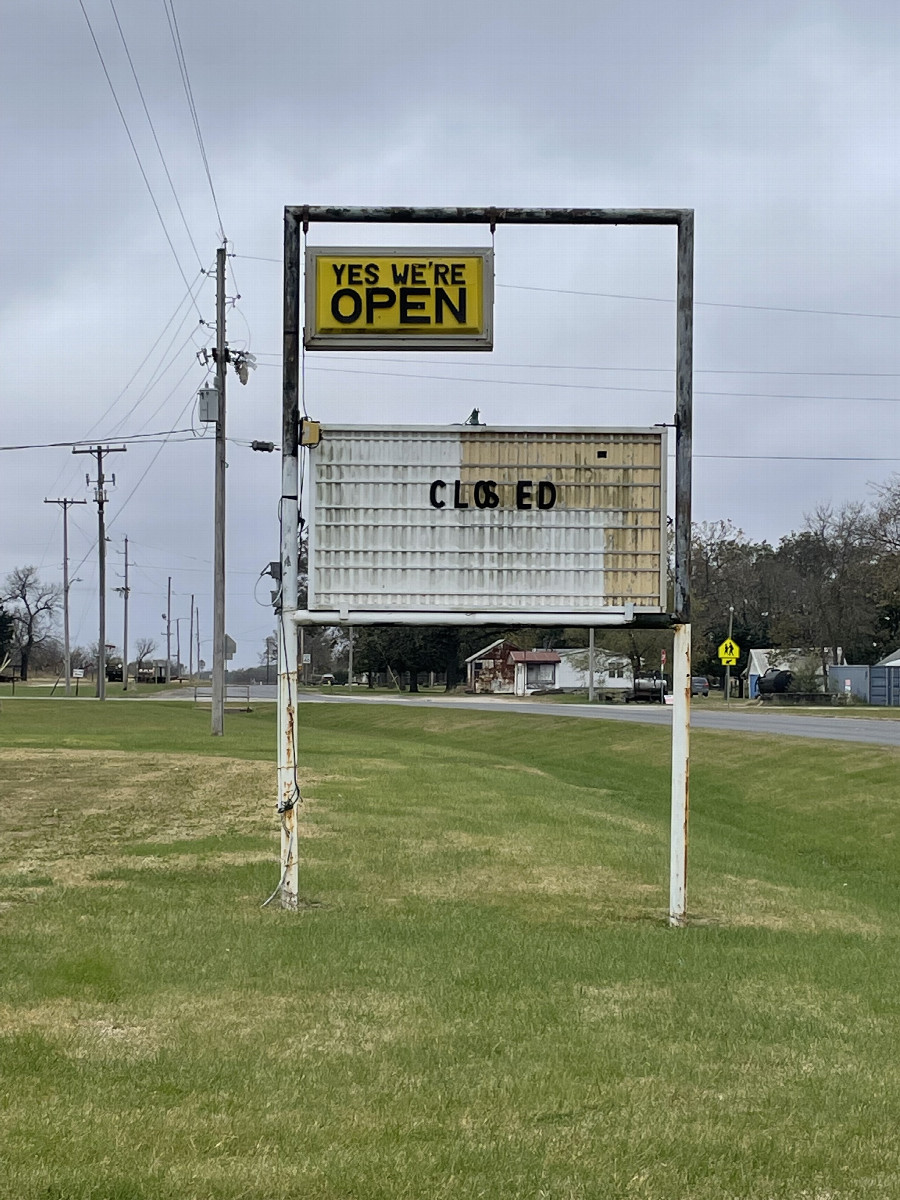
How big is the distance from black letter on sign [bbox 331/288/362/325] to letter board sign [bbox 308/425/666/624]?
77 cm

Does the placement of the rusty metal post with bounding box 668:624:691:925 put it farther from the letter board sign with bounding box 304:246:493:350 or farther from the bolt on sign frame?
the letter board sign with bounding box 304:246:493:350

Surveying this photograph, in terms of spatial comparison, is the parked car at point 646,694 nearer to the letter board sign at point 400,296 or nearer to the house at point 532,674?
the house at point 532,674

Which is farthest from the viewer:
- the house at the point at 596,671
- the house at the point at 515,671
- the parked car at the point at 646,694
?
the house at the point at 515,671

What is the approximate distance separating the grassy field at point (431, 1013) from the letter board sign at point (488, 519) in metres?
2.24

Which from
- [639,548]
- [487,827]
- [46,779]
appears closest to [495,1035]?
[639,548]

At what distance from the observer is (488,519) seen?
9273 millimetres

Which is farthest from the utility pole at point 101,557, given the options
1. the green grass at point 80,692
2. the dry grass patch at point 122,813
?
the dry grass patch at point 122,813

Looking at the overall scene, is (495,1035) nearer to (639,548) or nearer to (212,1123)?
(212,1123)

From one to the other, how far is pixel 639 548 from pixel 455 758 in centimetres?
1678

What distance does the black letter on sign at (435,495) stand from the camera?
30.4 feet

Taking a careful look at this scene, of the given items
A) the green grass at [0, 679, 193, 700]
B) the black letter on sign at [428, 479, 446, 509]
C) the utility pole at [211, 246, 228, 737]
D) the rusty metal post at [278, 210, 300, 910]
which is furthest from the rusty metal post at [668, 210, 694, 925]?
the green grass at [0, 679, 193, 700]

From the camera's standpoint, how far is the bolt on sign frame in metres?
8.96

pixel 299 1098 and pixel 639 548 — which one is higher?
pixel 639 548

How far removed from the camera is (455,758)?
25.7m
